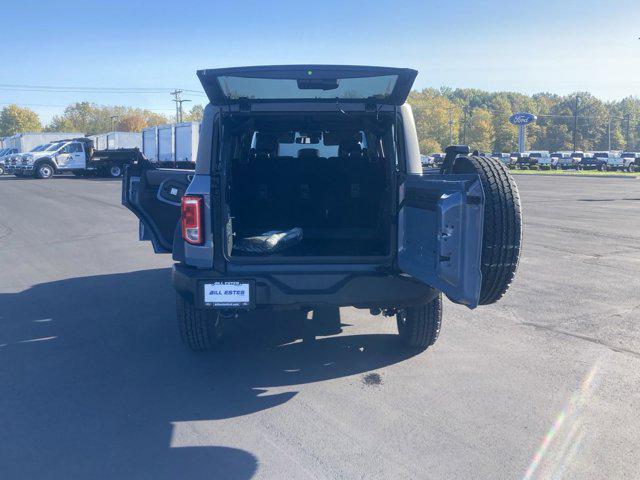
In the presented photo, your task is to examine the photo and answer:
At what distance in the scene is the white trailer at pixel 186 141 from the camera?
112 feet

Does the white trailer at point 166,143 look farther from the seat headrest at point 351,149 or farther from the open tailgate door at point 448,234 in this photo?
the open tailgate door at point 448,234

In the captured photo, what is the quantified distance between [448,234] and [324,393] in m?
1.43

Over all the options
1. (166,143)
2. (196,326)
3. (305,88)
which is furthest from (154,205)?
(166,143)

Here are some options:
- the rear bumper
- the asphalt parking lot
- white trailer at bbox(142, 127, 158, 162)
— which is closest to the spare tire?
the rear bumper

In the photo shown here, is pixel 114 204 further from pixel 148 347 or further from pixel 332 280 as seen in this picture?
pixel 332 280

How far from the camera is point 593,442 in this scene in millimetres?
3543

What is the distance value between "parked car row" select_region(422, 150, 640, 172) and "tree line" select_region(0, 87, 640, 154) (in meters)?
46.1

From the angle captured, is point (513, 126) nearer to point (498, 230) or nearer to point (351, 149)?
point (351, 149)

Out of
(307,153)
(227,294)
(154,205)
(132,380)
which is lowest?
(132,380)

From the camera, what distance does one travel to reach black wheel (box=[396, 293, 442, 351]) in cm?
496

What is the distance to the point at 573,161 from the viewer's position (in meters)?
67.9

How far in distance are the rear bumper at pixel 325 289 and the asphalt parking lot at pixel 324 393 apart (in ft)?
1.98

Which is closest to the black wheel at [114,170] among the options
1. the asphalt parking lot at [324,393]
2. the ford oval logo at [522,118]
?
the asphalt parking lot at [324,393]

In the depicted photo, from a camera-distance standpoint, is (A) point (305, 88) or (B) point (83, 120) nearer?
(A) point (305, 88)
